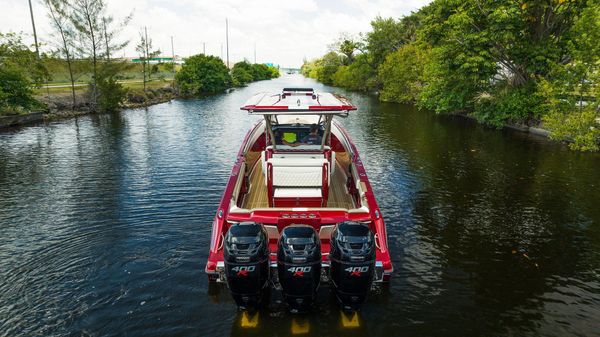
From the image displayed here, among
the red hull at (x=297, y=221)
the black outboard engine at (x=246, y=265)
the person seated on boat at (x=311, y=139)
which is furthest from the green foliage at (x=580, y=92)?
the black outboard engine at (x=246, y=265)

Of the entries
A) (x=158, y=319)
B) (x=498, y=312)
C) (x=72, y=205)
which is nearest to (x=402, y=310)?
(x=498, y=312)

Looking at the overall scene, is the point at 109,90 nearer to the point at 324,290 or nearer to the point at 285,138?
the point at 285,138

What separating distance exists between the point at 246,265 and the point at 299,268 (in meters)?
0.91

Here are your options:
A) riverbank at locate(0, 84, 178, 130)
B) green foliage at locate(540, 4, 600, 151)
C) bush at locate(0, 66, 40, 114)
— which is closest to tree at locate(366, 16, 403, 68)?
riverbank at locate(0, 84, 178, 130)

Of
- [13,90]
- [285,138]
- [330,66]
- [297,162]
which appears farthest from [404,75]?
[330,66]

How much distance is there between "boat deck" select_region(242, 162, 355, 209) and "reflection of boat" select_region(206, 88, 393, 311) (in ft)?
0.11

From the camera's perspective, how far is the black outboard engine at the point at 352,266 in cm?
615

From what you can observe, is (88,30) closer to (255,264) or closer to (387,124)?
(387,124)

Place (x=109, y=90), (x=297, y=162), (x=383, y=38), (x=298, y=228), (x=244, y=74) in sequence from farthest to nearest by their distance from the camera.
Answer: (x=244, y=74) < (x=383, y=38) < (x=109, y=90) < (x=297, y=162) < (x=298, y=228)

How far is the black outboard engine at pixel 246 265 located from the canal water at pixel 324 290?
0.75 metres

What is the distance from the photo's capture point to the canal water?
6.82 meters

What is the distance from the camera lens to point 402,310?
7180 mm

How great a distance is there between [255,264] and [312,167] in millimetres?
3651

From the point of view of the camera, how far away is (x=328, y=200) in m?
10.8
